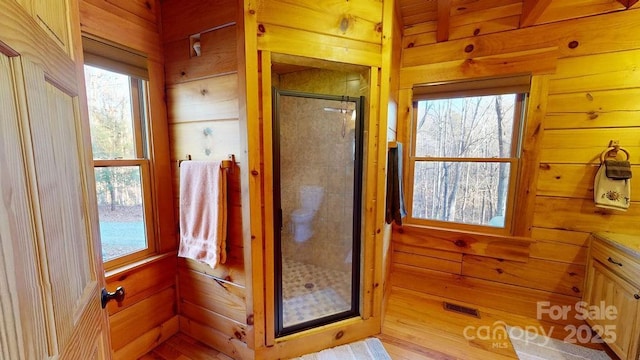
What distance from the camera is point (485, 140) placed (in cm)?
217

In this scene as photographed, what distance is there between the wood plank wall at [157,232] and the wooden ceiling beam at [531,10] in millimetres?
2627

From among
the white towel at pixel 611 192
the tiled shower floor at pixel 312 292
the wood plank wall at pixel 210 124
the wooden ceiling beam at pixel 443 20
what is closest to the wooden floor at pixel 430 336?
the wood plank wall at pixel 210 124

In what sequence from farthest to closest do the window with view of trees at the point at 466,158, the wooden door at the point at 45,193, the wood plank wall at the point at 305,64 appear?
the window with view of trees at the point at 466,158 < the wood plank wall at the point at 305,64 < the wooden door at the point at 45,193

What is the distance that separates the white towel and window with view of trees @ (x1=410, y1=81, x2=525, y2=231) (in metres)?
0.48

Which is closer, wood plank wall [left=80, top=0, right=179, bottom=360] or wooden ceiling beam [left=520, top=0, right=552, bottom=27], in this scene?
wood plank wall [left=80, top=0, right=179, bottom=360]

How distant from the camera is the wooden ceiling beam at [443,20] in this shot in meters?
1.87

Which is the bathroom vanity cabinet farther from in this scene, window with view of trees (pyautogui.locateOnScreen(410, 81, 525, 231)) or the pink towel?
the pink towel

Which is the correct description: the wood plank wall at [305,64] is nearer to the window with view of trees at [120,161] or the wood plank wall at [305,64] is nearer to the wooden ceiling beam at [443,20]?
the wooden ceiling beam at [443,20]

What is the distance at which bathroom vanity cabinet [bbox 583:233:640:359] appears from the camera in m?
1.43

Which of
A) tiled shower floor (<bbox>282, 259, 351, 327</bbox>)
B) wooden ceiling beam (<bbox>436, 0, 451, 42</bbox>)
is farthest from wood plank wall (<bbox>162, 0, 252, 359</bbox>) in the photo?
wooden ceiling beam (<bbox>436, 0, 451, 42</bbox>)

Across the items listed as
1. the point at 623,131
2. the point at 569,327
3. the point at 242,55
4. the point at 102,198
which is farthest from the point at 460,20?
the point at 102,198

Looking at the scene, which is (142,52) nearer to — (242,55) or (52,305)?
(242,55)

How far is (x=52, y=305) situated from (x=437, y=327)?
2.29 m

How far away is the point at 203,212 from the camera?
5.24 ft
